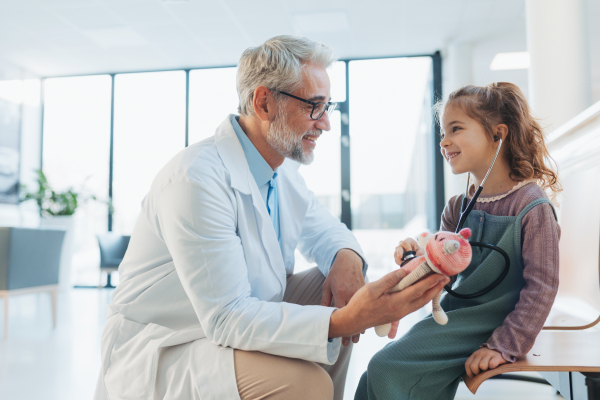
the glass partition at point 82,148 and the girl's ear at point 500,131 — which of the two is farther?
the glass partition at point 82,148

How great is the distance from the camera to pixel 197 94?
6500mm

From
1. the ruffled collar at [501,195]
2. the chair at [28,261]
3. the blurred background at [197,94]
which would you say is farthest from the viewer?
the blurred background at [197,94]

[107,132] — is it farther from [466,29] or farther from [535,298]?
[535,298]

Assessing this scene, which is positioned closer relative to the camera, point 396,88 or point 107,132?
point 396,88

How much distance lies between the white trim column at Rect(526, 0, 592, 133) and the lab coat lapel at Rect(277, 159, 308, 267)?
→ 203cm

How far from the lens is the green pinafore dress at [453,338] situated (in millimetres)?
1106

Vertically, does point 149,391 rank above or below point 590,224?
below

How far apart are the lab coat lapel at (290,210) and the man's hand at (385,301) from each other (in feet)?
1.66

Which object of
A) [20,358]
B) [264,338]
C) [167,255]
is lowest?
[20,358]

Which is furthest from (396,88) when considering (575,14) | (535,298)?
(535,298)

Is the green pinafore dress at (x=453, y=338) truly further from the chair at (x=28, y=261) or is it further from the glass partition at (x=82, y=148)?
the glass partition at (x=82, y=148)

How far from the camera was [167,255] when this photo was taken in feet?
3.88

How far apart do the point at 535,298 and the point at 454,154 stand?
46cm

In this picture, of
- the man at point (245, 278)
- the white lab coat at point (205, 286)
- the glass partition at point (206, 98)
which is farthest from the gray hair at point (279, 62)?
the glass partition at point (206, 98)
